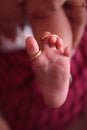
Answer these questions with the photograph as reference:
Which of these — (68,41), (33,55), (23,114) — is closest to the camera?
(33,55)

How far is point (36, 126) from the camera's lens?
1007 millimetres

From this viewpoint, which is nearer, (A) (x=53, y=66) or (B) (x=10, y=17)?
(A) (x=53, y=66)

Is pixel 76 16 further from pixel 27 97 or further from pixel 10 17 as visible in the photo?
pixel 27 97

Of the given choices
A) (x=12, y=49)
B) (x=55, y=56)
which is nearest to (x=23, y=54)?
(x=12, y=49)

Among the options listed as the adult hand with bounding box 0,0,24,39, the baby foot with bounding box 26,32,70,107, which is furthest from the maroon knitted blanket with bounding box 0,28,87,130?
the baby foot with bounding box 26,32,70,107

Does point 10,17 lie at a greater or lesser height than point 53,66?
greater

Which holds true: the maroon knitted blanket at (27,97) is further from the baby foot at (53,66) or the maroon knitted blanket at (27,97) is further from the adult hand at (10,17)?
the baby foot at (53,66)

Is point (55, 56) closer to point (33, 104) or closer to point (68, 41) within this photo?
point (68, 41)

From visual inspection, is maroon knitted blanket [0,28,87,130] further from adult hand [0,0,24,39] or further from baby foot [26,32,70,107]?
baby foot [26,32,70,107]

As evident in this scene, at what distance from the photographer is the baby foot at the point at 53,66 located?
739mm

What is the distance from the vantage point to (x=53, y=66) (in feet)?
2.45

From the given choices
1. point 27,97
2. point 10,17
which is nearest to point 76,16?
point 10,17

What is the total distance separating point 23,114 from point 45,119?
0.07 meters

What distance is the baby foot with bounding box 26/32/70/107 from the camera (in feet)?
2.42
